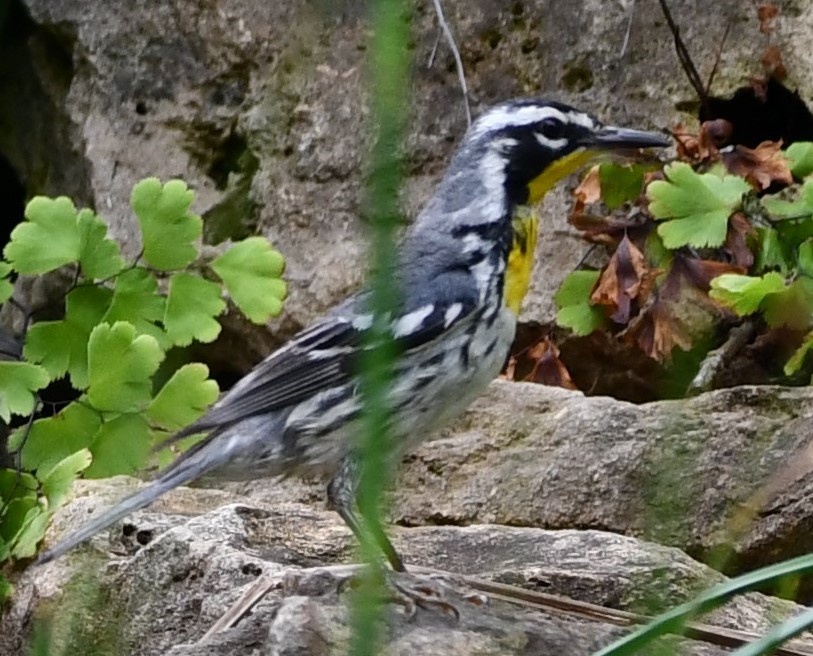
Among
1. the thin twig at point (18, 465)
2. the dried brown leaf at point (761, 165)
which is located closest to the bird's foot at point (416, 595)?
the thin twig at point (18, 465)

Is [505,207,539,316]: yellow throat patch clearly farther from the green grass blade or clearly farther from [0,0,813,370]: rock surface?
the green grass blade

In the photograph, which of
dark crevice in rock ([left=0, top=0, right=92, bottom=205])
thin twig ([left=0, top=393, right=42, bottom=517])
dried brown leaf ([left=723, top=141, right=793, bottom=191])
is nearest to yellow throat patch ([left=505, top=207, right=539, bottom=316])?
dried brown leaf ([left=723, top=141, right=793, bottom=191])

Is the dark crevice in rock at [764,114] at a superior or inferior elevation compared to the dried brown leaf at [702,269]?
Result: superior

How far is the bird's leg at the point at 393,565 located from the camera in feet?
8.36

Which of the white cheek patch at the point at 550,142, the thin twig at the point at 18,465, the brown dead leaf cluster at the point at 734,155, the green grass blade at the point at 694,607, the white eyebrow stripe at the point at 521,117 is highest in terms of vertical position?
the white eyebrow stripe at the point at 521,117

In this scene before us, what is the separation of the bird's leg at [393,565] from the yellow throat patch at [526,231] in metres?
0.52

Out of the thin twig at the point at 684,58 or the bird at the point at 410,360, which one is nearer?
the bird at the point at 410,360

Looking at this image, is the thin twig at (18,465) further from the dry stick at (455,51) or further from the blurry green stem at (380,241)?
the blurry green stem at (380,241)

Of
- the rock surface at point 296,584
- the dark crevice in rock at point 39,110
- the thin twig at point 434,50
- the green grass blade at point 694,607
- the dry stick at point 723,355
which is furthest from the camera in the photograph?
the dark crevice in rock at point 39,110

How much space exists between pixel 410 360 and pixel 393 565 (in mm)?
418

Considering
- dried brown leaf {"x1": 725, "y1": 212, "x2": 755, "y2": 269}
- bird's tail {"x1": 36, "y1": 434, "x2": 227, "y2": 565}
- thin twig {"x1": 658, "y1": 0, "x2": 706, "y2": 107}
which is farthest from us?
thin twig {"x1": 658, "y1": 0, "x2": 706, "y2": 107}

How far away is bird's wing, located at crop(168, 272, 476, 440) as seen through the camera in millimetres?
2982

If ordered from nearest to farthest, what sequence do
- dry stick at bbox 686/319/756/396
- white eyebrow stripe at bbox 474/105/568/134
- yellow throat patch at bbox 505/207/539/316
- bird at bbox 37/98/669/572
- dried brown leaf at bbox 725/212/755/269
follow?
bird at bbox 37/98/669/572
yellow throat patch at bbox 505/207/539/316
white eyebrow stripe at bbox 474/105/568/134
dried brown leaf at bbox 725/212/755/269
dry stick at bbox 686/319/756/396

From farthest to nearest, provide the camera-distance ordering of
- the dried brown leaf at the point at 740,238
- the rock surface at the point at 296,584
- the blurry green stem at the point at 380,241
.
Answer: the dried brown leaf at the point at 740,238, the rock surface at the point at 296,584, the blurry green stem at the point at 380,241
